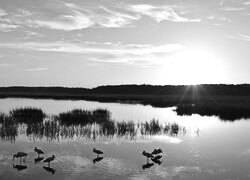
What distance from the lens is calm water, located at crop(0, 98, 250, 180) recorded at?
15.1 metres

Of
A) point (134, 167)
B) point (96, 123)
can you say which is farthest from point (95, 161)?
point (96, 123)

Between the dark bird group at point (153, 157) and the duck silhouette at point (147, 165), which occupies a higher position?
the dark bird group at point (153, 157)

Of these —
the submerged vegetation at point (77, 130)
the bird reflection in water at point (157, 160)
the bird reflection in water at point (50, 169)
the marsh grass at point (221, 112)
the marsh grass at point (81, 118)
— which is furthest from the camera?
the marsh grass at point (221, 112)

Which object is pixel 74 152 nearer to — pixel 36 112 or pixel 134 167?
pixel 134 167

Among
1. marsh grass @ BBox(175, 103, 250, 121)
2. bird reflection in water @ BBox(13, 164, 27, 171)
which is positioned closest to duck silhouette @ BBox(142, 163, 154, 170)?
bird reflection in water @ BBox(13, 164, 27, 171)

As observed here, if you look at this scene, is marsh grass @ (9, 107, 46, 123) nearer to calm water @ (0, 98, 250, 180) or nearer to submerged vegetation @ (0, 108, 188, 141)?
submerged vegetation @ (0, 108, 188, 141)

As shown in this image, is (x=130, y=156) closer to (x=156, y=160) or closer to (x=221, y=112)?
(x=156, y=160)

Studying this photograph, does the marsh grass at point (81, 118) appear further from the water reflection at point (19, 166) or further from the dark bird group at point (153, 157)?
the water reflection at point (19, 166)

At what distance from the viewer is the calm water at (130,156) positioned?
49.7 feet

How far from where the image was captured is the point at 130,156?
737 inches

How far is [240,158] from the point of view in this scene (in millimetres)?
18609

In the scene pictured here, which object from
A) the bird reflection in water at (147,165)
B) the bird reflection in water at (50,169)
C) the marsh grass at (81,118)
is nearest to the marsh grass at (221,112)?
the marsh grass at (81,118)

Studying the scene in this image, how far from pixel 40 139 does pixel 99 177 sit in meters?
9.72

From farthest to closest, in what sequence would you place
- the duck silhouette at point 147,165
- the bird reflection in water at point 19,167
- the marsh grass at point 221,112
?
the marsh grass at point 221,112, the duck silhouette at point 147,165, the bird reflection in water at point 19,167
